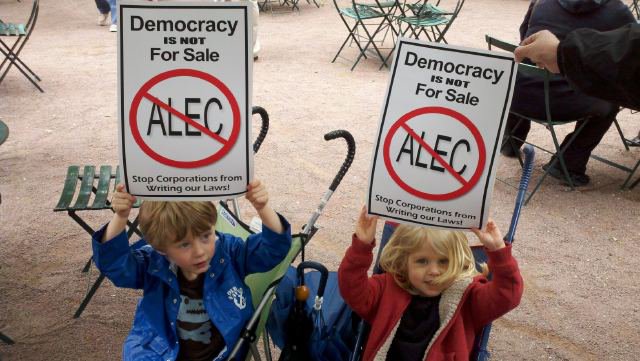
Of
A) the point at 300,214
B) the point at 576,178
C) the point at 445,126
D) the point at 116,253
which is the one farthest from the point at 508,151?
the point at 116,253

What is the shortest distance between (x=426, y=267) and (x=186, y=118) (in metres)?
0.92

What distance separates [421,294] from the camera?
212 cm

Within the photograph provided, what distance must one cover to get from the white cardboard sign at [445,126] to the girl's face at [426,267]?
0.95 feet

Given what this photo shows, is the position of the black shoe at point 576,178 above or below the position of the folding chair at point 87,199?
below

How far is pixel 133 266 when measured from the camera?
216 cm

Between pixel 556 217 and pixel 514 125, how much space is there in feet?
3.52

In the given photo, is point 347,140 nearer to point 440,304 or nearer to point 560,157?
point 440,304

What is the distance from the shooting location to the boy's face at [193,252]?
2.09 m

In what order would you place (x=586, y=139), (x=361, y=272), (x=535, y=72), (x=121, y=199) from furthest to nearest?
(x=586, y=139) < (x=535, y=72) < (x=361, y=272) < (x=121, y=199)

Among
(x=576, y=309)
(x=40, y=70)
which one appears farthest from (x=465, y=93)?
(x=40, y=70)

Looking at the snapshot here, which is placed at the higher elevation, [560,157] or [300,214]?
[560,157]

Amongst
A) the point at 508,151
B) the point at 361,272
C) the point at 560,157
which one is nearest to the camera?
the point at 361,272

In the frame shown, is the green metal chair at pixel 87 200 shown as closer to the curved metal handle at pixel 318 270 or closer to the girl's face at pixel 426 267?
the curved metal handle at pixel 318 270

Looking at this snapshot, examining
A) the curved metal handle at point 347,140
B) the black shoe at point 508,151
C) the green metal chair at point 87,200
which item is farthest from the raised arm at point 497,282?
the black shoe at point 508,151
